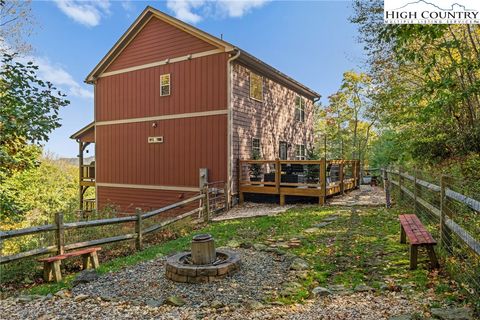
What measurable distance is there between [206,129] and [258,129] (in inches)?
96.3

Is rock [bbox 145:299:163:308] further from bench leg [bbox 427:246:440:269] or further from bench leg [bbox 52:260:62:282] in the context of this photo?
bench leg [bbox 427:246:440:269]

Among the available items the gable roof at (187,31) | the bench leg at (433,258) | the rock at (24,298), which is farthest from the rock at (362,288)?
the gable roof at (187,31)

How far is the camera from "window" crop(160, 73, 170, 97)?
12.5 meters

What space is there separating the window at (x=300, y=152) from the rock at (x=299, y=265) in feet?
39.5

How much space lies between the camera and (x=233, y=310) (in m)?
3.25

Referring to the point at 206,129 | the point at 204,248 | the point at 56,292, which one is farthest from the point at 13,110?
the point at 206,129

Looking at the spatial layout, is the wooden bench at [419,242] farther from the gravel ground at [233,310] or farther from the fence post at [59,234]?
the fence post at [59,234]

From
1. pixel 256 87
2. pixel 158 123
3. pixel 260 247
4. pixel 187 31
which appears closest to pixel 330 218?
pixel 260 247

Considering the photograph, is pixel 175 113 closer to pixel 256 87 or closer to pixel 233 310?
pixel 256 87

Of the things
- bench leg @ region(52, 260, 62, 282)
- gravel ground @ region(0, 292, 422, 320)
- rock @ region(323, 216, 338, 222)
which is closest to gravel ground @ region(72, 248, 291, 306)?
gravel ground @ region(0, 292, 422, 320)

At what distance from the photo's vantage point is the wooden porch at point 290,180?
408 inches

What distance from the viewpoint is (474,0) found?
22.0 feet

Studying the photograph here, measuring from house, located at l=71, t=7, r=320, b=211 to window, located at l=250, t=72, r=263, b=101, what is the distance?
4 cm

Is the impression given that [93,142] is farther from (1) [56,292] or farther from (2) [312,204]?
(1) [56,292]
